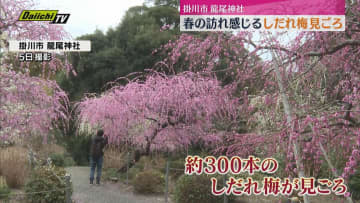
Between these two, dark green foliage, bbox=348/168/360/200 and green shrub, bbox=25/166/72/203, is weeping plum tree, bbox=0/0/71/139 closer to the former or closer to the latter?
green shrub, bbox=25/166/72/203

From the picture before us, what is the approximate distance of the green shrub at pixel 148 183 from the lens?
7613 millimetres

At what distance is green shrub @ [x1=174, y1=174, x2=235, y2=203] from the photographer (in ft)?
19.7

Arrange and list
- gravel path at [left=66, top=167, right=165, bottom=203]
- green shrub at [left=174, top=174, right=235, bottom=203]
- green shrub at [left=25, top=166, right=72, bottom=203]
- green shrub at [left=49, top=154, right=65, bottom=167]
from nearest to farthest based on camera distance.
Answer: green shrub at [left=25, top=166, right=72, bottom=203] < green shrub at [left=174, top=174, right=235, bottom=203] < gravel path at [left=66, top=167, right=165, bottom=203] < green shrub at [left=49, top=154, right=65, bottom=167]

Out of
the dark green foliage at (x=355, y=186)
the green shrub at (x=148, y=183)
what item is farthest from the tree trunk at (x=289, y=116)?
the green shrub at (x=148, y=183)

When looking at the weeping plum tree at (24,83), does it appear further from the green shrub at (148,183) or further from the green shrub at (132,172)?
the green shrub at (132,172)

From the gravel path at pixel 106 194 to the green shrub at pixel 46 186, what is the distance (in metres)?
0.77

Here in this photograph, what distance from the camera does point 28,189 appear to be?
6.01m

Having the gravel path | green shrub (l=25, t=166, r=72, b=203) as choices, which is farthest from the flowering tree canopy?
the gravel path

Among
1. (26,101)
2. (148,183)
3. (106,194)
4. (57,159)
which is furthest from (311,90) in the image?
(57,159)

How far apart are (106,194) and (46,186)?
1785mm

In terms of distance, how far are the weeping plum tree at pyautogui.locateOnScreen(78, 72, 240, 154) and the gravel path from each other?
1305 millimetres

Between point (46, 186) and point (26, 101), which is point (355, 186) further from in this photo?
point (26, 101)

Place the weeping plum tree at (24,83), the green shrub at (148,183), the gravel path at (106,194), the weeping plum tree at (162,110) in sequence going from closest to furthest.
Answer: the weeping plum tree at (24,83)
the gravel path at (106,194)
the green shrub at (148,183)
the weeping plum tree at (162,110)

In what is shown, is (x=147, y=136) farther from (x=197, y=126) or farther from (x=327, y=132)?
(x=327, y=132)
